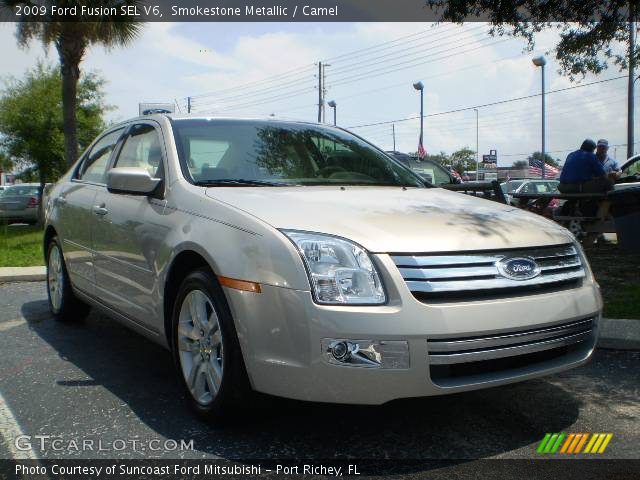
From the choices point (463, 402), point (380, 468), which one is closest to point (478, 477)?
point (380, 468)

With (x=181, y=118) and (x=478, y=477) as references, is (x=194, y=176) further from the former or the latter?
(x=478, y=477)

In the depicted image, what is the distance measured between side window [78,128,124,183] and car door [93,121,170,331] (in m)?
0.25

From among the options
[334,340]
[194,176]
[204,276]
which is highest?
[194,176]

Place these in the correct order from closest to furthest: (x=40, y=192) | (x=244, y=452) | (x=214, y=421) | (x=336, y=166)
A: (x=244, y=452) < (x=214, y=421) < (x=336, y=166) < (x=40, y=192)

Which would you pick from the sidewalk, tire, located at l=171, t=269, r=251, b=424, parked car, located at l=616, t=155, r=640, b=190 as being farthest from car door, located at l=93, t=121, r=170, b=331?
parked car, located at l=616, t=155, r=640, b=190

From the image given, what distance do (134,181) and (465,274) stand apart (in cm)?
194

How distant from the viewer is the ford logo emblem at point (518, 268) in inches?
118

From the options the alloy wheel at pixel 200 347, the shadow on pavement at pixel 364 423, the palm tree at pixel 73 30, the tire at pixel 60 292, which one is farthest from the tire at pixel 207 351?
the palm tree at pixel 73 30

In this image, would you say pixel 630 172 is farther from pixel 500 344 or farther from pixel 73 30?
pixel 73 30

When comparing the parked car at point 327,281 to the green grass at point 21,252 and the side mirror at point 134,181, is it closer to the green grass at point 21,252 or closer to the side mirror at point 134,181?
the side mirror at point 134,181

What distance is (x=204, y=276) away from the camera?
3.25 metres

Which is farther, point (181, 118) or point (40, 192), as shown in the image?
point (40, 192)

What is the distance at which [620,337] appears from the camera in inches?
189

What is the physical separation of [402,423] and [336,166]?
172cm
